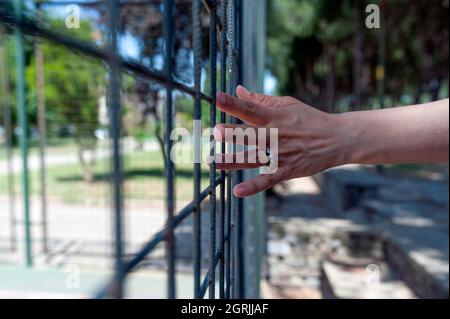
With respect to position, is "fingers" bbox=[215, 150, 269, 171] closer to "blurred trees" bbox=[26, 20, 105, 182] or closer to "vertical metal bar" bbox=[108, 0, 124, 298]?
→ "vertical metal bar" bbox=[108, 0, 124, 298]

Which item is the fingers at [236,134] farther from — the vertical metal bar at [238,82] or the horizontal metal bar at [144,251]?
the vertical metal bar at [238,82]

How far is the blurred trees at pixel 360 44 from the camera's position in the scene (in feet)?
32.0

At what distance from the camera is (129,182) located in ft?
16.0

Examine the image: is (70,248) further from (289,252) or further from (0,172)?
(0,172)

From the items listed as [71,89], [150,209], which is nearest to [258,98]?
[71,89]

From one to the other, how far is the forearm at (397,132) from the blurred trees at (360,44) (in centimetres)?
922

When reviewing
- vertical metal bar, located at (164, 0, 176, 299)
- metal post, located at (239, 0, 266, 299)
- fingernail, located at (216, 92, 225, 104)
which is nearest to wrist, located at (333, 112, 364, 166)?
fingernail, located at (216, 92, 225, 104)

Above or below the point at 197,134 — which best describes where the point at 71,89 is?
above

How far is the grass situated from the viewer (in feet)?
10.6

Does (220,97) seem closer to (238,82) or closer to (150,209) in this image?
(238,82)

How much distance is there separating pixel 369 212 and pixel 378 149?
5104 mm

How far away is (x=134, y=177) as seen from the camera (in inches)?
177

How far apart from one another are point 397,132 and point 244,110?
15.9 inches

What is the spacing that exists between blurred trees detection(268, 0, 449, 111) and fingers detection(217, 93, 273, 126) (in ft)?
31.2
